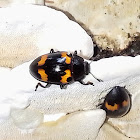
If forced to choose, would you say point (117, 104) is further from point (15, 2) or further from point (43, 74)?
point (15, 2)

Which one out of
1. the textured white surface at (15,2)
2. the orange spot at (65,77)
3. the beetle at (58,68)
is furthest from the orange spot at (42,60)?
the textured white surface at (15,2)

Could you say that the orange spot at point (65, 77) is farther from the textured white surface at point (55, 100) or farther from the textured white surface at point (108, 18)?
the textured white surface at point (108, 18)

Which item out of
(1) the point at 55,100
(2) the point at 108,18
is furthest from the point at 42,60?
(2) the point at 108,18

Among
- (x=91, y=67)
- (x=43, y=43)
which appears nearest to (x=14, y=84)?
(x=43, y=43)

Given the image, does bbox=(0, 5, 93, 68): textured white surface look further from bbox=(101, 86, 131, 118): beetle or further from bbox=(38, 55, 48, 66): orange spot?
bbox=(101, 86, 131, 118): beetle

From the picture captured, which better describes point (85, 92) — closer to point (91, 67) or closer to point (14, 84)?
point (91, 67)

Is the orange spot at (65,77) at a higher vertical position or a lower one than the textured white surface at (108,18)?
lower
